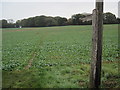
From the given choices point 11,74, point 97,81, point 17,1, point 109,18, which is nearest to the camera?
point 97,81

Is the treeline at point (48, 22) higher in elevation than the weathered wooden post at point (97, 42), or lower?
higher

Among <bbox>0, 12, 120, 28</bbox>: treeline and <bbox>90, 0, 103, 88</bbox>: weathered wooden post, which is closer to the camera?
<bbox>90, 0, 103, 88</bbox>: weathered wooden post

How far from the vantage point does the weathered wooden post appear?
3.31 metres

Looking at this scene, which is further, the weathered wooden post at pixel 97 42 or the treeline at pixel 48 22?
the treeline at pixel 48 22

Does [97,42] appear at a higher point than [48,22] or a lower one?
lower

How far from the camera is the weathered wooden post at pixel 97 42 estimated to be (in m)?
3.31

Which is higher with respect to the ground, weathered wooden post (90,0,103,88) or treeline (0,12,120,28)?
treeline (0,12,120,28)

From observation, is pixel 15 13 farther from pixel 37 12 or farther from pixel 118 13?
pixel 118 13

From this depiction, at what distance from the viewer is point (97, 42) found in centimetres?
338

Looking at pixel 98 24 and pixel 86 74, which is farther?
A: pixel 86 74

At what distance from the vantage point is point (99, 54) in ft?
11.3

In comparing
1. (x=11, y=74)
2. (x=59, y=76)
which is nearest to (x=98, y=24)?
(x=59, y=76)

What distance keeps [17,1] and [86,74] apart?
10624 mm

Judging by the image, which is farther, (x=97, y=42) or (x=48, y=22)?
(x=48, y=22)
